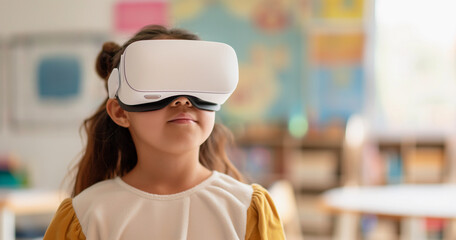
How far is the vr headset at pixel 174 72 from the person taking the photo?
39.1 inches

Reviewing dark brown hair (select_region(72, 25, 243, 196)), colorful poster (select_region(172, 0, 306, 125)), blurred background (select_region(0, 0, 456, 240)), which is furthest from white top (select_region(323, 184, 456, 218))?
colorful poster (select_region(172, 0, 306, 125))

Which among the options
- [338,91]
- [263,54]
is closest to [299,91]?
[338,91]

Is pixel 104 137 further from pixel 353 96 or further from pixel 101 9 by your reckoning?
pixel 101 9

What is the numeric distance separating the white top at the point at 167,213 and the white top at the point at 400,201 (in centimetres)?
127

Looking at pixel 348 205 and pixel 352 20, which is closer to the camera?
pixel 348 205

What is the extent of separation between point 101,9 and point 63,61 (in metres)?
0.69

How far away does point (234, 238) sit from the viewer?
103 cm

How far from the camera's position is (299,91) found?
5672mm

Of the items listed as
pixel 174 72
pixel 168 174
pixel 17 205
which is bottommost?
pixel 17 205

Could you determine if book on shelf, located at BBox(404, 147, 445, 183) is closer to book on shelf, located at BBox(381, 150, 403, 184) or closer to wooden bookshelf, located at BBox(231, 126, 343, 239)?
book on shelf, located at BBox(381, 150, 403, 184)

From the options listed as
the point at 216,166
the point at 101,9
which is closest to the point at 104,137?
the point at 216,166

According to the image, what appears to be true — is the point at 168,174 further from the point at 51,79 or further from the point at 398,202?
the point at 51,79

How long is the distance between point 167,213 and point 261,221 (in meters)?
0.17

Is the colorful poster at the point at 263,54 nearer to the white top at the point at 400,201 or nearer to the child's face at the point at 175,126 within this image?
the white top at the point at 400,201
